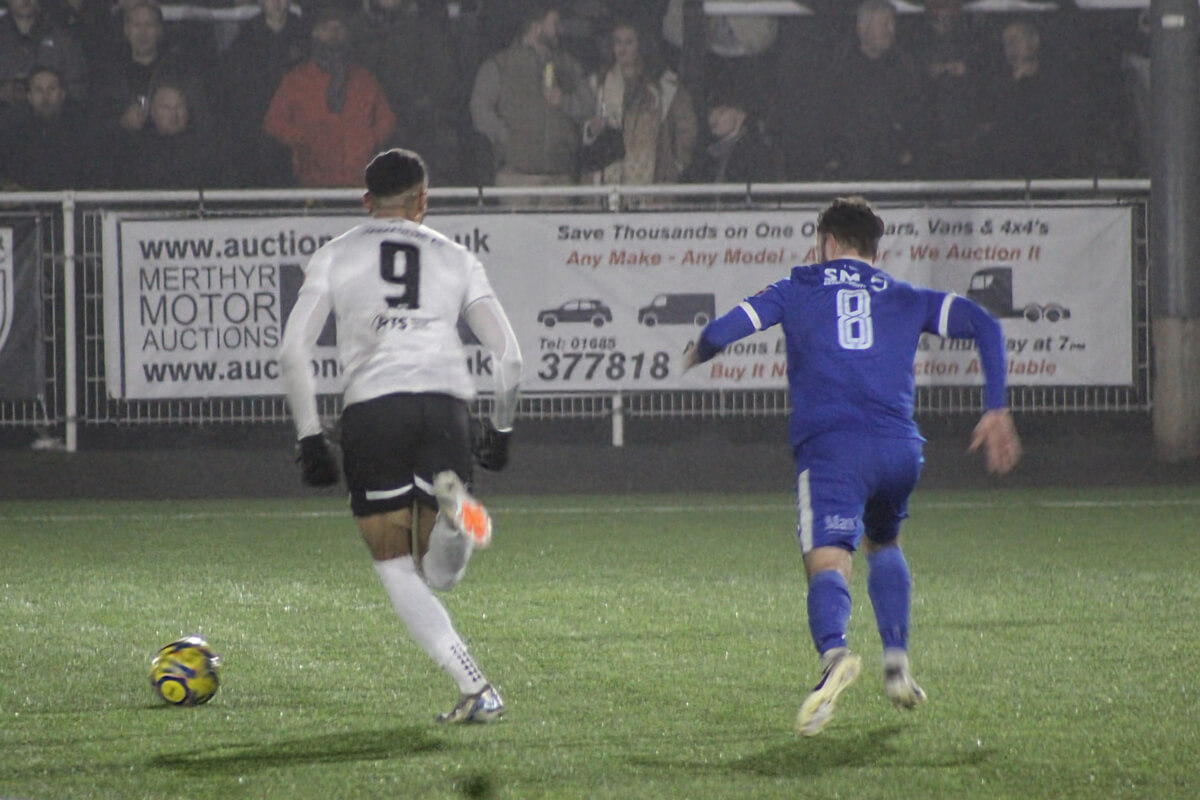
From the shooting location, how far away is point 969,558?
906 cm

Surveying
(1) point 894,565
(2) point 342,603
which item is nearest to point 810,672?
(1) point 894,565

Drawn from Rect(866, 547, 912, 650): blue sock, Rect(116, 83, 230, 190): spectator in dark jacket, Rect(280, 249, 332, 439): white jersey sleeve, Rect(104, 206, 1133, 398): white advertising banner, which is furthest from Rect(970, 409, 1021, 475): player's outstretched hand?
Rect(116, 83, 230, 190): spectator in dark jacket

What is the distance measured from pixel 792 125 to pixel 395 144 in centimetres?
328

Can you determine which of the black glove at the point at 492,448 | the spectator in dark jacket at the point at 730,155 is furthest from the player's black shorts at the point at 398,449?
the spectator in dark jacket at the point at 730,155

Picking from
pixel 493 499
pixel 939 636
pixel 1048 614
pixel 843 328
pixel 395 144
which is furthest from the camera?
pixel 395 144

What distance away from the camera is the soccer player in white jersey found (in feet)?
16.8

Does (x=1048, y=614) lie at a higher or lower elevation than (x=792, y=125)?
lower

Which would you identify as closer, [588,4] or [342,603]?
[342,603]

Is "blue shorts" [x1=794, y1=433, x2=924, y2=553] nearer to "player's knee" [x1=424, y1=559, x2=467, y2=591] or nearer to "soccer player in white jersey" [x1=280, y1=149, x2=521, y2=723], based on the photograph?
"soccer player in white jersey" [x1=280, y1=149, x2=521, y2=723]

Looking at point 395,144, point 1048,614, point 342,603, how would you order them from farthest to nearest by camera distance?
point 395,144, point 342,603, point 1048,614

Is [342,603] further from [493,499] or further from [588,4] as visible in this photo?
[588,4]

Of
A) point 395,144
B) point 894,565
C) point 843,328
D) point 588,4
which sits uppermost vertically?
point 588,4

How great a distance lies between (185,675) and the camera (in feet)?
18.0

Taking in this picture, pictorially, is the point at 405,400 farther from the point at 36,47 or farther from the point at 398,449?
the point at 36,47
